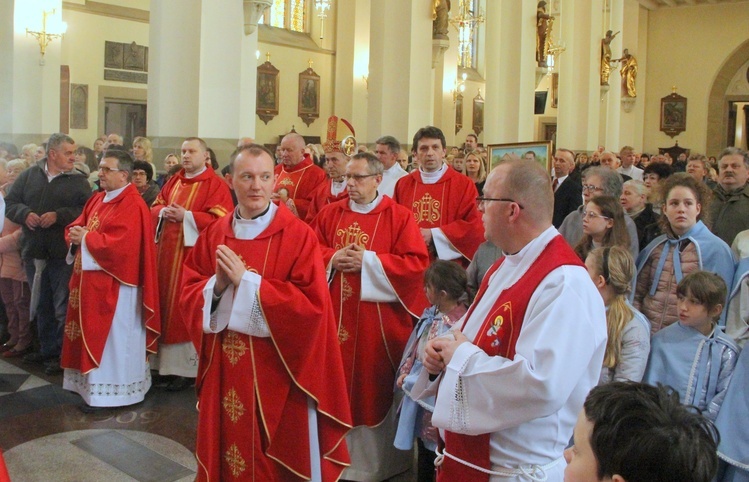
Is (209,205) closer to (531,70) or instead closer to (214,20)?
(214,20)

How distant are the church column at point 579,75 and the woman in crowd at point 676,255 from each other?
16792mm

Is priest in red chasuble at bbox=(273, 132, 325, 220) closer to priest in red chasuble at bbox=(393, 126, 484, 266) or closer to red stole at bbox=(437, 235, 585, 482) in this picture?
priest in red chasuble at bbox=(393, 126, 484, 266)

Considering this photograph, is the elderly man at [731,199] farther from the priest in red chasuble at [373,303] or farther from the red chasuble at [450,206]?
the priest in red chasuble at [373,303]

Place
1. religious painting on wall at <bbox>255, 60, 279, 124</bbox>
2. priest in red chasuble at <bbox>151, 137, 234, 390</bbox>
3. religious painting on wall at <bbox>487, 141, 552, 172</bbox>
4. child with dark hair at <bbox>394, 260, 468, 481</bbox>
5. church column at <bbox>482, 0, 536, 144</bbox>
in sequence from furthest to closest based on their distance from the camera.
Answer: religious painting on wall at <bbox>255, 60, 279, 124</bbox> < church column at <bbox>482, 0, 536, 144</bbox> < religious painting on wall at <bbox>487, 141, 552, 172</bbox> < priest in red chasuble at <bbox>151, 137, 234, 390</bbox> < child with dark hair at <bbox>394, 260, 468, 481</bbox>

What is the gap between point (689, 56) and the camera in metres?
27.1

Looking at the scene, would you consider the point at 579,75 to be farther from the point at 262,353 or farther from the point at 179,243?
the point at 262,353

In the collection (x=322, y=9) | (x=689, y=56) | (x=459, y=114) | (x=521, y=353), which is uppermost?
(x=689, y=56)

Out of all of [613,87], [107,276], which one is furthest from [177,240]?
[613,87]

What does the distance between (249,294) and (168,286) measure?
289cm

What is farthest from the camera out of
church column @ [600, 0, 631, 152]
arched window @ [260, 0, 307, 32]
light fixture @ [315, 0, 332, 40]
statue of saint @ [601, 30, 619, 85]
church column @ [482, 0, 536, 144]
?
church column @ [600, 0, 631, 152]

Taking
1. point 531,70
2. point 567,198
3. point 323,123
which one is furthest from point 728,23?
point 567,198

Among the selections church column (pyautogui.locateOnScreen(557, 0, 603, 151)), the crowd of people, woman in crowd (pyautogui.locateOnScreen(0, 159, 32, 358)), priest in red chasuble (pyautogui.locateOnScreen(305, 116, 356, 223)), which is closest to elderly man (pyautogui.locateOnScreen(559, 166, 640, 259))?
the crowd of people

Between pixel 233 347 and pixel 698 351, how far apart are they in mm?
2058

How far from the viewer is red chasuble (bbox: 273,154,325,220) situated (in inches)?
267
